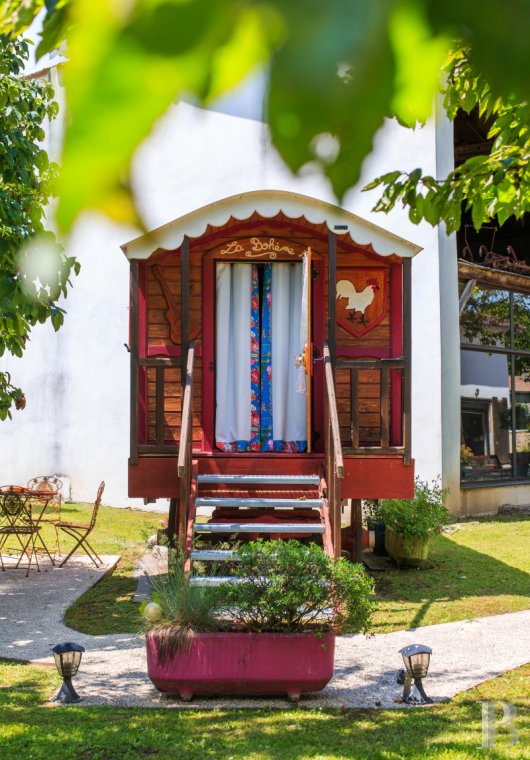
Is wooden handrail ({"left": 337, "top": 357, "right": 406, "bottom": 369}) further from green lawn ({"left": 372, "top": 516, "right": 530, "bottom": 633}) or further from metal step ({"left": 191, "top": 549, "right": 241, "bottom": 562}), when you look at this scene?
metal step ({"left": 191, "top": 549, "right": 241, "bottom": 562})

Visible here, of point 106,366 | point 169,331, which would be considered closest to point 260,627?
point 169,331

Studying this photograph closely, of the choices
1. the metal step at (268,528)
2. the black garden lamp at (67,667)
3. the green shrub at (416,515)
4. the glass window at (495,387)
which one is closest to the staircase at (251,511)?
the metal step at (268,528)

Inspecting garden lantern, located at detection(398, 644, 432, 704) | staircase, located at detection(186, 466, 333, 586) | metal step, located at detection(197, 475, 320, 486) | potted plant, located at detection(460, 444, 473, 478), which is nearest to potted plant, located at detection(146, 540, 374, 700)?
garden lantern, located at detection(398, 644, 432, 704)

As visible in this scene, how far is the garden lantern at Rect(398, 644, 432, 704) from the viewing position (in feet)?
17.1

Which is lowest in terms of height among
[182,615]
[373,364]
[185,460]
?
[182,615]

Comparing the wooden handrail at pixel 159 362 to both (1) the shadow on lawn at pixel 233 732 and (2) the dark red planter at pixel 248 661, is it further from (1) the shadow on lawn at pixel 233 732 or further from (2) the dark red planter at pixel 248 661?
(1) the shadow on lawn at pixel 233 732

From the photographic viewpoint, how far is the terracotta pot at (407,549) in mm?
9852

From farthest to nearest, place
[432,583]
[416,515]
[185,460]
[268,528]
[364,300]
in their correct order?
[416,515] → [432,583] → [364,300] → [185,460] → [268,528]

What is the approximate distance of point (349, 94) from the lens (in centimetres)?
47

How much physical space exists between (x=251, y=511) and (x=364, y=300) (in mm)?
2618

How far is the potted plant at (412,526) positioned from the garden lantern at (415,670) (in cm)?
442

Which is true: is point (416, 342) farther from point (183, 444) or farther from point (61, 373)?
point (183, 444)

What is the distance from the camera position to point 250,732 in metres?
4.65

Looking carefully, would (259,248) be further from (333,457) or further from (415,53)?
(415,53)
